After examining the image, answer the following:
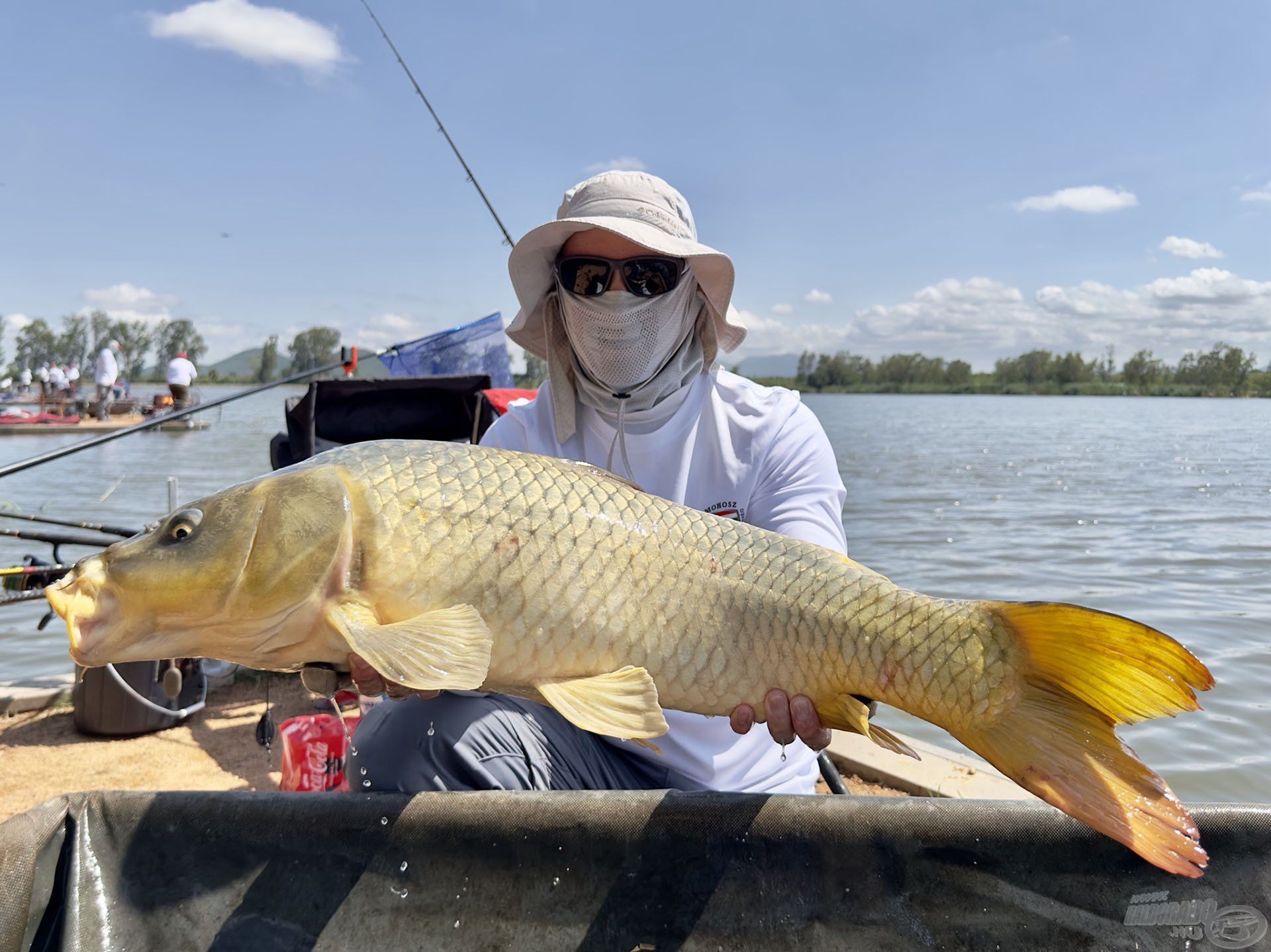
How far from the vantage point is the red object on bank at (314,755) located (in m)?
2.73

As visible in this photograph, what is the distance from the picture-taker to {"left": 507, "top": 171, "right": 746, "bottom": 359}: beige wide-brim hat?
79.2 inches

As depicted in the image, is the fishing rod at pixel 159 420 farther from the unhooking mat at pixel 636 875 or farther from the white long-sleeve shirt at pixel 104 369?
the white long-sleeve shirt at pixel 104 369

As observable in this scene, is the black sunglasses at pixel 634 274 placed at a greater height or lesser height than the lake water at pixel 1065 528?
greater

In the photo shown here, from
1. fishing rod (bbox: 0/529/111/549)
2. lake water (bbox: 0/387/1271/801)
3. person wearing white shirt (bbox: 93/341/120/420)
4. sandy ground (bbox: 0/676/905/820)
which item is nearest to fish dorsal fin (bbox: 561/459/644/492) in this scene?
sandy ground (bbox: 0/676/905/820)

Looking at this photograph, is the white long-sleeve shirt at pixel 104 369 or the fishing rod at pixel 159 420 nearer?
the fishing rod at pixel 159 420

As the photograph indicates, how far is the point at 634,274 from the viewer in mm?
2088

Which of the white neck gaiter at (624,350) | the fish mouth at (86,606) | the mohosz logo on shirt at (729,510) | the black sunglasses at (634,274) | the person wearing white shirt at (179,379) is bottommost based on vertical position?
the person wearing white shirt at (179,379)

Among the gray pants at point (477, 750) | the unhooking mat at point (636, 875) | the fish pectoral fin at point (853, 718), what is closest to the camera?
the unhooking mat at point (636, 875)

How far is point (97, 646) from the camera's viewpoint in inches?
50.0

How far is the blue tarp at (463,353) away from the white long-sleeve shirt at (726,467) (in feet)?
10.5

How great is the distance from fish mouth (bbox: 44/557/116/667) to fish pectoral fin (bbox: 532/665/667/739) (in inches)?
25.8

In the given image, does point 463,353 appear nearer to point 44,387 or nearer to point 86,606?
point 86,606

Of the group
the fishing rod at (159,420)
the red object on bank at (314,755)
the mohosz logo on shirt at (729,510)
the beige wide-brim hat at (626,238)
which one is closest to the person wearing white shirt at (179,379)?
the fishing rod at (159,420)

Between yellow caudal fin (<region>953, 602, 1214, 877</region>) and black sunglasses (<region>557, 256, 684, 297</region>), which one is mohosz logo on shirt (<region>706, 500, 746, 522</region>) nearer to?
black sunglasses (<region>557, 256, 684, 297</region>)
